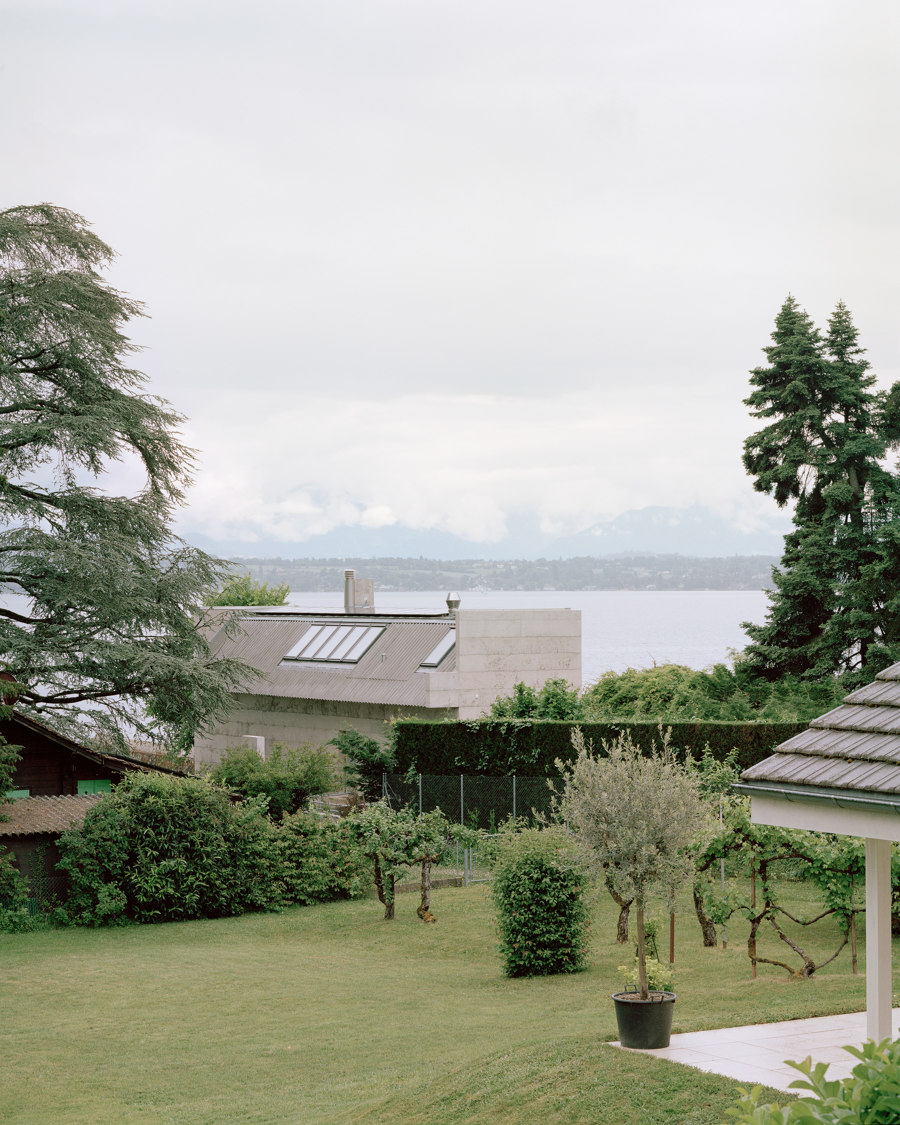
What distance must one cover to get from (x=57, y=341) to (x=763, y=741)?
60.3 ft

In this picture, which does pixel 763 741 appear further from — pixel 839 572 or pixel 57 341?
pixel 57 341

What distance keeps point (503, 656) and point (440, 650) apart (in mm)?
1795

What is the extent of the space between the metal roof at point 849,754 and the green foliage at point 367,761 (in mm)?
22279

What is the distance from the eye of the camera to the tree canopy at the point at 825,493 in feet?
103

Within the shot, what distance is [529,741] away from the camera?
94.4 ft

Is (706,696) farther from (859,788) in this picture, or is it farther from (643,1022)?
(859,788)

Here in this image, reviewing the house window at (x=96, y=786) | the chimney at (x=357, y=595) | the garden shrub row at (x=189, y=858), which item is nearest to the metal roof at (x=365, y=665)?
the chimney at (x=357, y=595)

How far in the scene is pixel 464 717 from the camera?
3316 centimetres

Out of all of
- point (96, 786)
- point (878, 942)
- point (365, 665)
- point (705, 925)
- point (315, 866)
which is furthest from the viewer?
point (365, 665)

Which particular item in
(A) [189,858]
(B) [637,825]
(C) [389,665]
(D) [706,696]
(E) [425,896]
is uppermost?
(C) [389,665]

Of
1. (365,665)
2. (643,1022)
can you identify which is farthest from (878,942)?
(365,665)

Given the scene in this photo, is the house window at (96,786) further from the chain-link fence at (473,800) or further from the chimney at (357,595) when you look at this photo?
the chimney at (357,595)

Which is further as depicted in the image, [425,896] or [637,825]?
[425,896]

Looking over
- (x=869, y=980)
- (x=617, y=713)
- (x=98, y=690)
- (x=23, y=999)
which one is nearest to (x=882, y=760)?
(x=869, y=980)
